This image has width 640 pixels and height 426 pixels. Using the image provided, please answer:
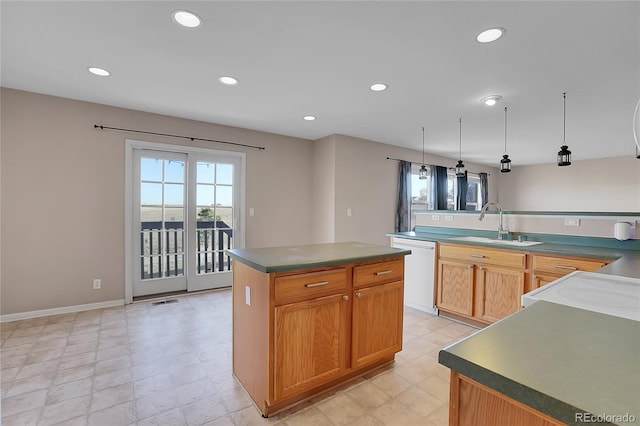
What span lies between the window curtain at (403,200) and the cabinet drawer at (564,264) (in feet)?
10.4

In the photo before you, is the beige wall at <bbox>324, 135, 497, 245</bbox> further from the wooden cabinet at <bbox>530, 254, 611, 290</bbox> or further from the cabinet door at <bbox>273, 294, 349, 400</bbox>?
the cabinet door at <bbox>273, 294, 349, 400</bbox>

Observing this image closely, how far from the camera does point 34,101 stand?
10.5ft

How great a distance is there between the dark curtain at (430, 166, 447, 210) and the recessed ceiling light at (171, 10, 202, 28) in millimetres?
5630

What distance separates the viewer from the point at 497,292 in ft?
9.43

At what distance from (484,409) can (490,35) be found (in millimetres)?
2316

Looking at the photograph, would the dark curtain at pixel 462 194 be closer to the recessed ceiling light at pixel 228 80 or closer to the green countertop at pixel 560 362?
the recessed ceiling light at pixel 228 80

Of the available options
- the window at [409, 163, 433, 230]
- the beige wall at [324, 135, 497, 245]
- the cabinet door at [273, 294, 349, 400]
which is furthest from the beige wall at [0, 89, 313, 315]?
the window at [409, 163, 433, 230]

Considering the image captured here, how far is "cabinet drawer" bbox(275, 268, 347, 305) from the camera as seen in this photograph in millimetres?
1707

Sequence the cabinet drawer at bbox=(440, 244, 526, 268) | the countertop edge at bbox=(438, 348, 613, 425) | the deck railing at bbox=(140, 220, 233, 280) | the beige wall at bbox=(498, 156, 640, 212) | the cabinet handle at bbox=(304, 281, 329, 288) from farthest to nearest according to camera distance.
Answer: the beige wall at bbox=(498, 156, 640, 212)
the deck railing at bbox=(140, 220, 233, 280)
the cabinet drawer at bbox=(440, 244, 526, 268)
the cabinet handle at bbox=(304, 281, 329, 288)
the countertop edge at bbox=(438, 348, 613, 425)

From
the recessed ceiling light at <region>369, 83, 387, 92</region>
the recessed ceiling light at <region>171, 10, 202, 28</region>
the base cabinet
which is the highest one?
the recessed ceiling light at <region>369, 83, 387, 92</region>

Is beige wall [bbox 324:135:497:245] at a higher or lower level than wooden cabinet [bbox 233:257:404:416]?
higher

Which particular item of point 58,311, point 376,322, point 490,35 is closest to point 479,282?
point 376,322

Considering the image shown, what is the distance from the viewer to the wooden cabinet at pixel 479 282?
2.76m

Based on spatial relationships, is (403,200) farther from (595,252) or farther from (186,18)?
(186,18)
